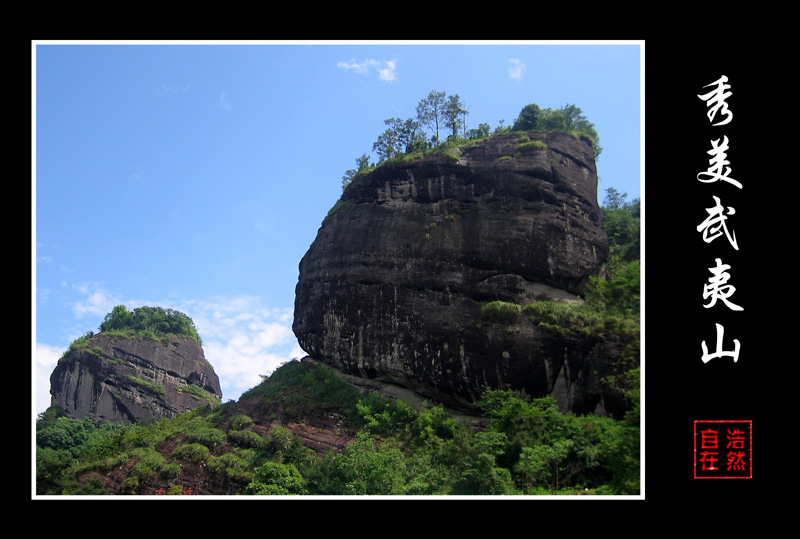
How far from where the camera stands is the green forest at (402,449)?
14.9m

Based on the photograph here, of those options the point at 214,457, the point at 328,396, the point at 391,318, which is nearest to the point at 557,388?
the point at 391,318

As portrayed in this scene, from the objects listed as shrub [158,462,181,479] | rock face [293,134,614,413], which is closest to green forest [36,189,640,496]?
shrub [158,462,181,479]

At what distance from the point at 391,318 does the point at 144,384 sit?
19.5m

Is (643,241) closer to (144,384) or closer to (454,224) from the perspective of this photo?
(454,224)

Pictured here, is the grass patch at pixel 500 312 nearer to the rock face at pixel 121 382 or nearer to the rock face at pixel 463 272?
the rock face at pixel 463 272

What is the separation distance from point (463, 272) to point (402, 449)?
6.05 m

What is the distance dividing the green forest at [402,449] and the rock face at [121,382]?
1310cm

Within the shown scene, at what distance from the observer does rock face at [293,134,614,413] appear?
722 inches

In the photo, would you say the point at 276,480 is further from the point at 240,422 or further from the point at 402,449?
the point at 402,449

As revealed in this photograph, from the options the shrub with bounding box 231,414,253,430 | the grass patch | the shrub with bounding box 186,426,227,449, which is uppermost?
the grass patch

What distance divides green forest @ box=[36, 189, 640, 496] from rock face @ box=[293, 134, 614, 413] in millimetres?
739

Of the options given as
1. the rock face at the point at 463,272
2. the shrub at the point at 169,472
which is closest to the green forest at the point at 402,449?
the shrub at the point at 169,472

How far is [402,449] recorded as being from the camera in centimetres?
1780

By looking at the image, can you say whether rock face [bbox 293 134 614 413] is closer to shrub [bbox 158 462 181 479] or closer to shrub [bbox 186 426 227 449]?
shrub [bbox 186 426 227 449]
